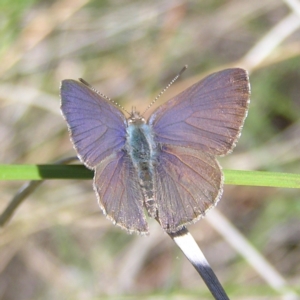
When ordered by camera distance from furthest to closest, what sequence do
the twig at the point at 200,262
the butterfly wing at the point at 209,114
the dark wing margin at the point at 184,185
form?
the butterfly wing at the point at 209,114
the dark wing margin at the point at 184,185
the twig at the point at 200,262

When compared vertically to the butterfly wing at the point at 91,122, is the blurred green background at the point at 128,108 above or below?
below

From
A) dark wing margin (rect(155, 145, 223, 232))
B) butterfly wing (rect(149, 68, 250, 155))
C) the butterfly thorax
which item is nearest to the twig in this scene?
dark wing margin (rect(155, 145, 223, 232))

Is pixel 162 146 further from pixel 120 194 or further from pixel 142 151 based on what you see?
pixel 120 194

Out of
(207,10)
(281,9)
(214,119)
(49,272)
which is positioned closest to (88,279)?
(49,272)

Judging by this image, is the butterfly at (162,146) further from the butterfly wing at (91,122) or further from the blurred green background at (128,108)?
the blurred green background at (128,108)

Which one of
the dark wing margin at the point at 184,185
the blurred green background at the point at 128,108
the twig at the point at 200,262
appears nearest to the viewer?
the twig at the point at 200,262

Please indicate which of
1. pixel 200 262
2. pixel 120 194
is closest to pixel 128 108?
pixel 120 194

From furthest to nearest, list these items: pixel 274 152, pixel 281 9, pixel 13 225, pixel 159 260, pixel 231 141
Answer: pixel 281 9, pixel 159 260, pixel 274 152, pixel 13 225, pixel 231 141

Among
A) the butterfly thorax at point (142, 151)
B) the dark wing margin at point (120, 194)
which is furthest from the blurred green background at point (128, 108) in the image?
the dark wing margin at point (120, 194)

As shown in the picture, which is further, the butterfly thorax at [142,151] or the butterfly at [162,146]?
the butterfly thorax at [142,151]

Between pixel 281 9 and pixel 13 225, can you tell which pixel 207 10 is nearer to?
pixel 281 9
